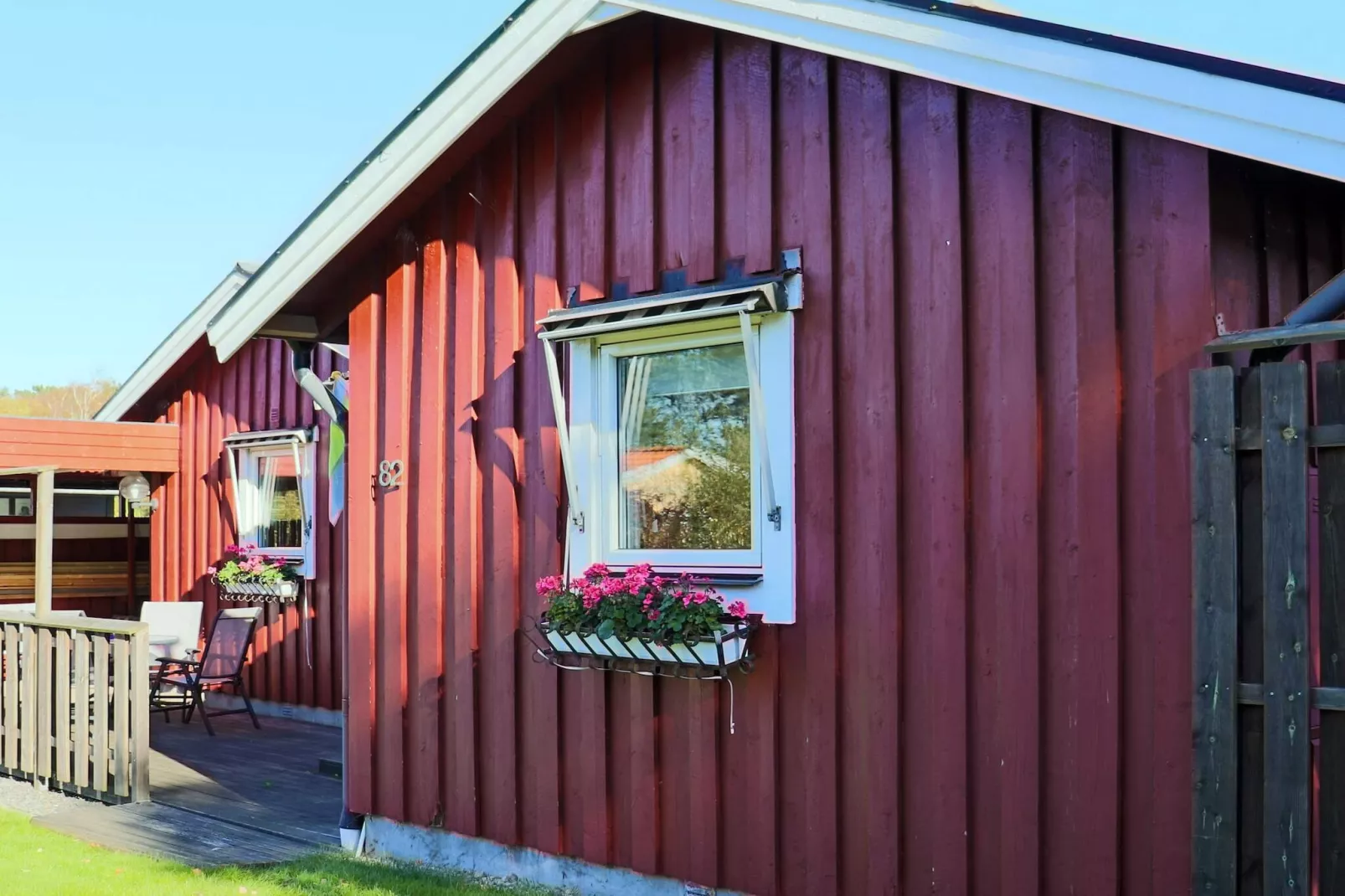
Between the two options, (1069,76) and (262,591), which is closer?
(1069,76)

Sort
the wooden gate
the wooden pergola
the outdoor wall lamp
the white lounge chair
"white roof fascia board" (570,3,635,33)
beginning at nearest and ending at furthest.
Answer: the wooden gate < "white roof fascia board" (570,3,635,33) < the white lounge chair < the wooden pergola < the outdoor wall lamp

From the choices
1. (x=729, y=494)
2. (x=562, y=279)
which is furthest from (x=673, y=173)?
(x=729, y=494)

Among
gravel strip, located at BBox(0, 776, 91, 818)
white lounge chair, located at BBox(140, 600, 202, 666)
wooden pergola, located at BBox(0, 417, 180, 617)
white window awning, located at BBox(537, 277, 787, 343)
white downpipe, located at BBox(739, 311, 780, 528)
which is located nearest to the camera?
white downpipe, located at BBox(739, 311, 780, 528)

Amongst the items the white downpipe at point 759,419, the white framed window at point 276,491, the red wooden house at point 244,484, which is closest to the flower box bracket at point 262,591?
the red wooden house at point 244,484

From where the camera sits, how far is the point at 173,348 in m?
11.7

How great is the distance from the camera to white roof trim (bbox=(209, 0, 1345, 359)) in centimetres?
324

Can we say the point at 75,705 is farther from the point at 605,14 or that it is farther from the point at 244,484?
the point at 605,14

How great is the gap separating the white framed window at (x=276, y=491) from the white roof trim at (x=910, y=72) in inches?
184

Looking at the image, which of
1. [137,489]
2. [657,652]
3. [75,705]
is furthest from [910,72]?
[137,489]

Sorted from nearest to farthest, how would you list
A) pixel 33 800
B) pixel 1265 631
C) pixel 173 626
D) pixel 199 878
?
pixel 1265 631, pixel 199 878, pixel 33 800, pixel 173 626

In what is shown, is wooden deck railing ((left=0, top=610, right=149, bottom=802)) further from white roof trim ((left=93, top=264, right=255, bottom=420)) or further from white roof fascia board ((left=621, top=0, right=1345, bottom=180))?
white roof fascia board ((left=621, top=0, right=1345, bottom=180))

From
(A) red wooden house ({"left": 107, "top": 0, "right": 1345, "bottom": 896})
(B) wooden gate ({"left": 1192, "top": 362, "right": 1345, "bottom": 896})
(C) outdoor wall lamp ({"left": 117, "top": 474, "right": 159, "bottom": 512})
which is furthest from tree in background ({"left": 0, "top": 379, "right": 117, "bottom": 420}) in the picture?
(B) wooden gate ({"left": 1192, "top": 362, "right": 1345, "bottom": 896})

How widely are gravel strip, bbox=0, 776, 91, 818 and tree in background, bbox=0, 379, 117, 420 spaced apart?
33.8 m

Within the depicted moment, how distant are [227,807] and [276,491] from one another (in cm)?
460
